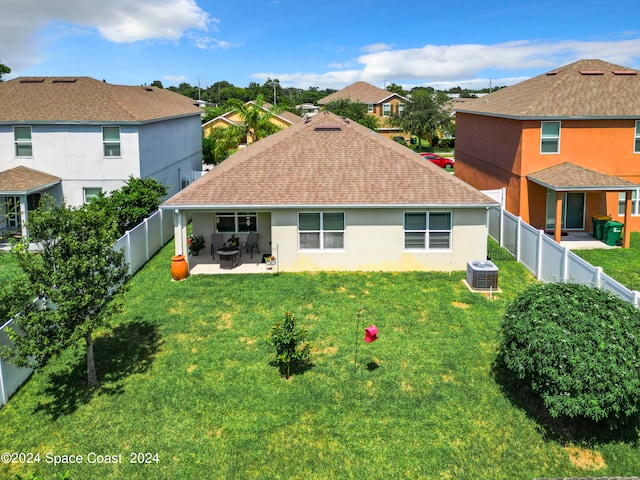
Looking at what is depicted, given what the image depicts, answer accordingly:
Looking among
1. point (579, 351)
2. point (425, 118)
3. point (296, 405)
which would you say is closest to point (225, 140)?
point (425, 118)

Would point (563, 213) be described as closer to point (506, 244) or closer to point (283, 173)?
point (506, 244)

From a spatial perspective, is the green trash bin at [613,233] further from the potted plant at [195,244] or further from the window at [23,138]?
the window at [23,138]

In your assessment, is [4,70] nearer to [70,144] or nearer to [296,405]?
[70,144]

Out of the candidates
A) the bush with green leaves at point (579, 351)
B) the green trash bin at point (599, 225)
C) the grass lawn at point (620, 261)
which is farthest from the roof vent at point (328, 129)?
the bush with green leaves at point (579, 351)

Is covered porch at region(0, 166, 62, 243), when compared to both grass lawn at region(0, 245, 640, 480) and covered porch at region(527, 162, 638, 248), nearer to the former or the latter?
grass lawn at region(0, 245, 640, 480)

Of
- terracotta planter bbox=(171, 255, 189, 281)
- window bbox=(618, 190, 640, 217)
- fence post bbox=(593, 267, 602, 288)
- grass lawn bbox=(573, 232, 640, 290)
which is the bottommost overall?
grass lawn bbox=(573, 232, 640, 290)

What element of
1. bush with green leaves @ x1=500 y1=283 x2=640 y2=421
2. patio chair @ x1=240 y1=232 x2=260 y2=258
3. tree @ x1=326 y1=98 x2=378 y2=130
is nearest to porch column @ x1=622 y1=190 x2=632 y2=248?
bush with green leaves @ x1=500 y1=283 x2=640 y2=421
